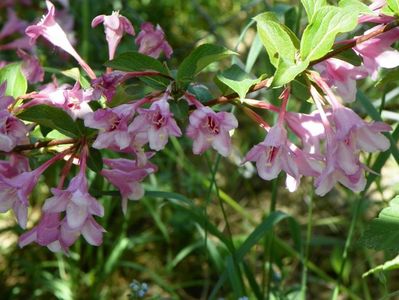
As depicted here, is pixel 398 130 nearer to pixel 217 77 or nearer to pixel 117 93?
pixel 217 77

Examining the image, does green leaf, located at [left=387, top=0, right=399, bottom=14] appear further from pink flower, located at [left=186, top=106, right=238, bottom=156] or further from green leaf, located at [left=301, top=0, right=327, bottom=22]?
pink flower, located at [left=186, top=106, right=238, bottom=156]

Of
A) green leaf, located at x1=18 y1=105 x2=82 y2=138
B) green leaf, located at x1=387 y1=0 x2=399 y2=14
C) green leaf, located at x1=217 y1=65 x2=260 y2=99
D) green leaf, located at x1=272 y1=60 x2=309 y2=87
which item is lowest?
green leaf, located at x1=18 y1=105 x2=82 y2=138

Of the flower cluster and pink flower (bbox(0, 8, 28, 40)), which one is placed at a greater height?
the flower cluster

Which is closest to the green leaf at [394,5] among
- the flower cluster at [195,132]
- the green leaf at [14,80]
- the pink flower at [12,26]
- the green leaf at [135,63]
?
the flower cluster at [195,132]

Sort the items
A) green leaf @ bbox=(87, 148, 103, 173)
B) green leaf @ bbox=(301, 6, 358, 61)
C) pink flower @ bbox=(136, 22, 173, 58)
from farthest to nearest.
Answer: pink flower @ bbox=(136, 22, 173, 58) < green leaf @ bbox=(87, 148, 103, 173) < green leaf @ bbox=(301, 6, 358, 61)

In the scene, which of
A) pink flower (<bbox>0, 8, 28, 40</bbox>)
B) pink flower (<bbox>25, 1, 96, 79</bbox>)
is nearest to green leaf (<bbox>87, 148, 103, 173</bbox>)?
pink flower (<bbox>25, 1, 96, 79</bbox>)

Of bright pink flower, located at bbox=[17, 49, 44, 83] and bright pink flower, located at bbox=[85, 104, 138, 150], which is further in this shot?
bright pink flower, located at bbox=[17, 49, 44, 83]

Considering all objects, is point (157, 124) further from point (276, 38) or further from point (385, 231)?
point (385, 231)
